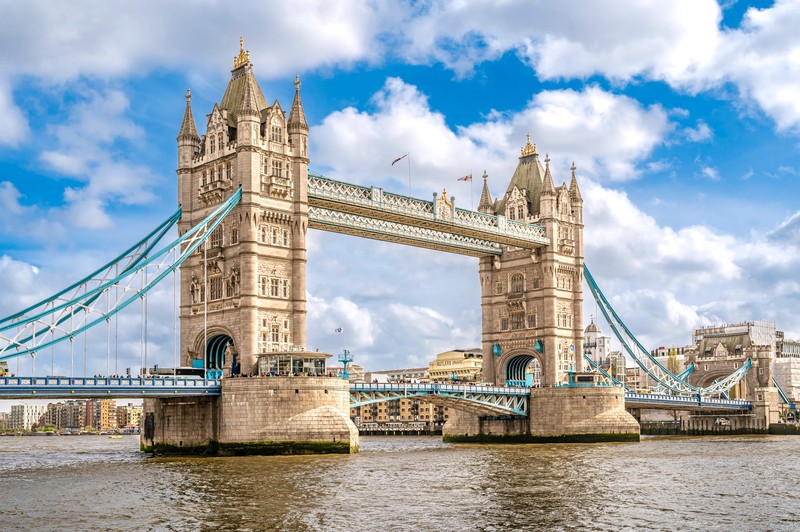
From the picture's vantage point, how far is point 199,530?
30328 millimetres

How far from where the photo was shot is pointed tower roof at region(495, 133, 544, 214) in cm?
9719

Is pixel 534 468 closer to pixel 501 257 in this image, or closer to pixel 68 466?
pixel 68 466

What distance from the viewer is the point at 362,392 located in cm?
7281

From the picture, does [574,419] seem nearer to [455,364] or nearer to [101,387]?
[101,387]

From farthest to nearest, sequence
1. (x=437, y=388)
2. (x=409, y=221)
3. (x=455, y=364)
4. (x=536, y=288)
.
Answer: (x=455, y=364)
(x=536, y=288)
(x=409, y=221)
(x=437, y=388)

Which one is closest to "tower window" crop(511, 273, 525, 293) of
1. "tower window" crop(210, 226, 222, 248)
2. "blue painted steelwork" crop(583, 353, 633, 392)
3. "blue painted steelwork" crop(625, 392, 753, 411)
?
"blue painted steelwork" crop(583, 353, 633, 392)

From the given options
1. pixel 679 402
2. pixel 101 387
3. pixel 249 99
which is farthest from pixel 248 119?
pixel 679 402

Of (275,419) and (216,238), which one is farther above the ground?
(216,238)

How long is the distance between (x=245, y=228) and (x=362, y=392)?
1489cm

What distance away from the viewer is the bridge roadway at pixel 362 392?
5556cm

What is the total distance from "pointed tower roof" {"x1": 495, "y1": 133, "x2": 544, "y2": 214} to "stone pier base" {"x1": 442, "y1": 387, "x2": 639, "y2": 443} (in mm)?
19339

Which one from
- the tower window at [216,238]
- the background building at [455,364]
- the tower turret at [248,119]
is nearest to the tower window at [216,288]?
the tower window at [216,238]

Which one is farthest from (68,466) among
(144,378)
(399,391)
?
(399,391)

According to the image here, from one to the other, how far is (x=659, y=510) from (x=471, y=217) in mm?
54554
